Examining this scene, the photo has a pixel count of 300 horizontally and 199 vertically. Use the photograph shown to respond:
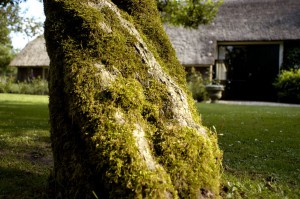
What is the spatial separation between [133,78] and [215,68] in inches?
870

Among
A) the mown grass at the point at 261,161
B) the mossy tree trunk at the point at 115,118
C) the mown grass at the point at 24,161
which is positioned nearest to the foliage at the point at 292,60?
the mown grass at the point at 261,161

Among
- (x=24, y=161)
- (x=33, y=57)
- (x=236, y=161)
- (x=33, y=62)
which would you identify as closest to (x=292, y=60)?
(x=236, y=161)

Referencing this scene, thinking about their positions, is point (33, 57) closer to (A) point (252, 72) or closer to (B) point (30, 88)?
(B) point (30, 88)

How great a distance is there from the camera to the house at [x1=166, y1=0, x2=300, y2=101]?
74.5 feet

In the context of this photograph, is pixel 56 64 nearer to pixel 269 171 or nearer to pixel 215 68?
pixel 269 171

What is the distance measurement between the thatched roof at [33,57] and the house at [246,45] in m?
12.8

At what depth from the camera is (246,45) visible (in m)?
23.6

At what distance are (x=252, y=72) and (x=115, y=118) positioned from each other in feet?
72.3

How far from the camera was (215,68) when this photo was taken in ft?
79.0

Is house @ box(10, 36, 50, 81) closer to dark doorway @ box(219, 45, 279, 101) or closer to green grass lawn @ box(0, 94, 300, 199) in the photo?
dark doorway @ box(219, 45, 279, 101)

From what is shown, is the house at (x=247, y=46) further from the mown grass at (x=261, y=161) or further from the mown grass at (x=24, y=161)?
the mown grass at (x=24, y=161)

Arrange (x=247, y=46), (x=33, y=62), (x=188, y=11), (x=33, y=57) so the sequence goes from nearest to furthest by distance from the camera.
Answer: (x=188, y=11)
(x=247, y=46)
(x=33, y=62)
(x=33, y=57)

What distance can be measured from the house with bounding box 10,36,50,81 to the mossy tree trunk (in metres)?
28.7

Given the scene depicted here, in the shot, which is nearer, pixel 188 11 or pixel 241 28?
pixel 188 11
